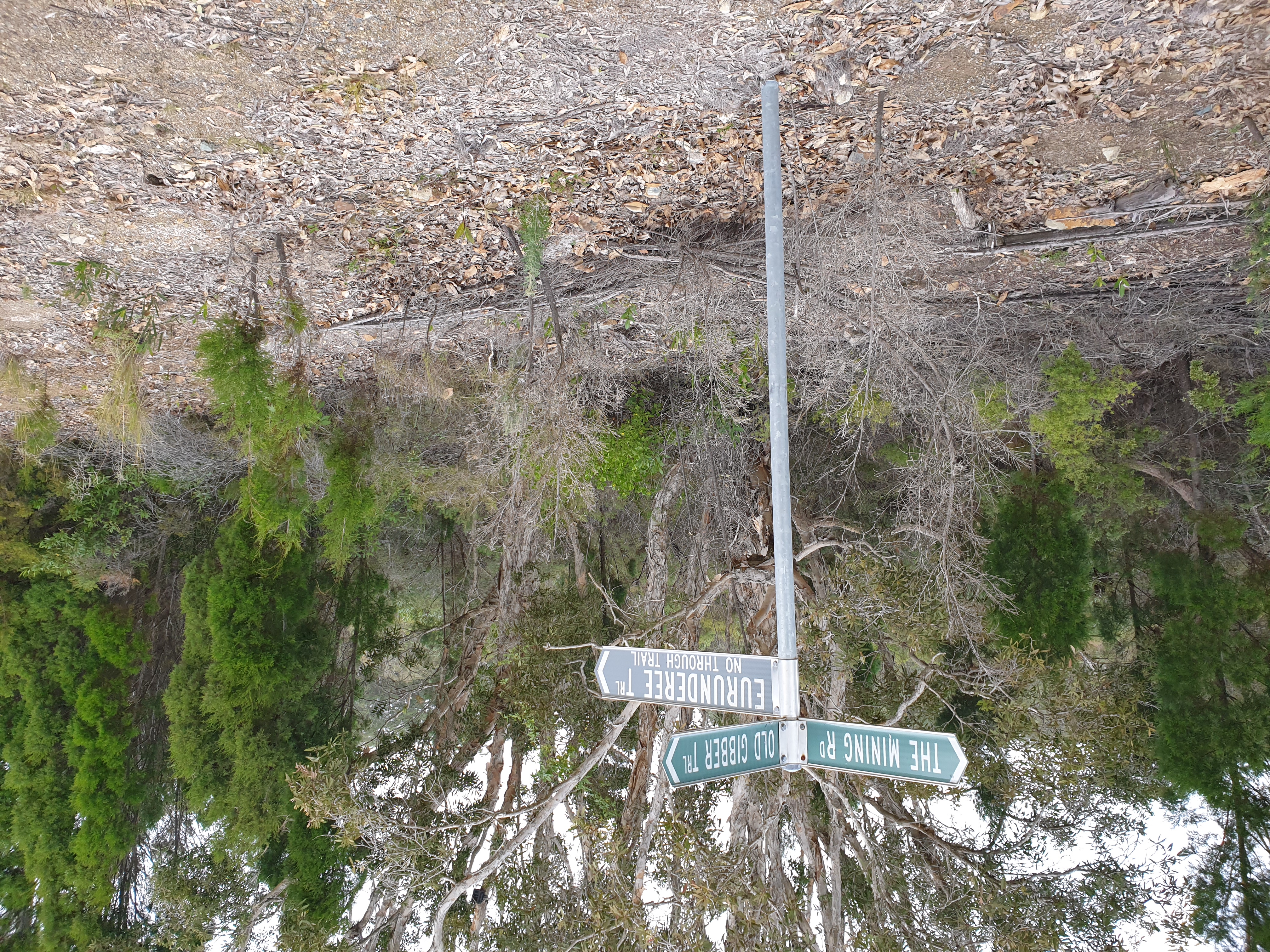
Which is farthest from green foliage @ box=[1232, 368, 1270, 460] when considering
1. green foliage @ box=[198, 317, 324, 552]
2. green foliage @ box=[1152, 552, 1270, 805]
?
green foliage @ box=[198, 317, 324, 552]

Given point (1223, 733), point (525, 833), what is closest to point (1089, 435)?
point (1223, 733)

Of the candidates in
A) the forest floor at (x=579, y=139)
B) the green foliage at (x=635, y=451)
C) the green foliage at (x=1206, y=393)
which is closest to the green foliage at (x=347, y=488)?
the forest floor at (x=579, y=139)

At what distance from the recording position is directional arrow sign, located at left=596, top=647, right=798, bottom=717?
7.78 ft

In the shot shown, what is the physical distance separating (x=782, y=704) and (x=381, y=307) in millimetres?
4223

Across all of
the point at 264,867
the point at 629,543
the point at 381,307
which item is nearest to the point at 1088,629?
the point at 629,543

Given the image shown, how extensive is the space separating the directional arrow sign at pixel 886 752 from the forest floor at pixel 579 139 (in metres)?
2.96

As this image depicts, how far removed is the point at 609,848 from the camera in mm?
4195

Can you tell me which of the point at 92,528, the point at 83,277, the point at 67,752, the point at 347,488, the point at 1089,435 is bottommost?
the point at 67,752

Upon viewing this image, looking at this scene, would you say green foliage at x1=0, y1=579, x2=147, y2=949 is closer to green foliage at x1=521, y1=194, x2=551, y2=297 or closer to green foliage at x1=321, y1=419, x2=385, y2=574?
green foliage at x1=321, y1=419, x2=385, y2=574

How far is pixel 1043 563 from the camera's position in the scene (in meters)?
5.23

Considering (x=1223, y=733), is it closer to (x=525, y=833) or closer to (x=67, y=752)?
(x=525, y=833)

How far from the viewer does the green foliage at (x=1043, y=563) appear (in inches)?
198

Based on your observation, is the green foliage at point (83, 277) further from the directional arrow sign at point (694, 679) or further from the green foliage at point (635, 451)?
the directional arrow sign at point (694, 679)

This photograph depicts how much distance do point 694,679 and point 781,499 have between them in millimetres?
697
